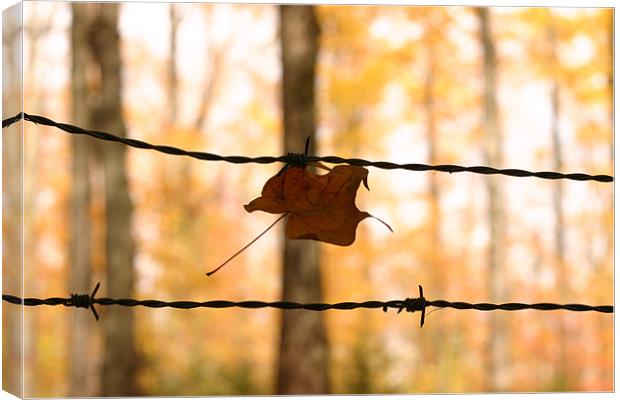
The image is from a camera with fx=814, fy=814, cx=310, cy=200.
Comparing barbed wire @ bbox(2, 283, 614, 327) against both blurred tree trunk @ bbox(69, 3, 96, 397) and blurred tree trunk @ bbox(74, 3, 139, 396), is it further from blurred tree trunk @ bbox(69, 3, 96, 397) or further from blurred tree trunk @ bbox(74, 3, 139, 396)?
blurred tree trunk @ bbox(69, 3, 96, 397)

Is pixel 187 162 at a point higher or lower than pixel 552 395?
higher

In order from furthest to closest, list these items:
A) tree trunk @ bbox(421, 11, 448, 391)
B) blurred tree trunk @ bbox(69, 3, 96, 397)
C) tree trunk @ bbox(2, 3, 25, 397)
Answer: tree trunk @ bbox(421, 11, 448, 391)
blurred tree trunk @ bbox(69, 3, 96, 397)
tree trunk @ bbox(2, 3, 25, 397)

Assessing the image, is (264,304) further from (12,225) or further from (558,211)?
(558,211)

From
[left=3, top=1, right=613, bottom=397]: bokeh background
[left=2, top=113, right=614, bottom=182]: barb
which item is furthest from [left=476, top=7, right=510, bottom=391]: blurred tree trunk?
[left=2, top=113, right=614, bottom=182]: barb

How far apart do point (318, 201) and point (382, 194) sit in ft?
33.1

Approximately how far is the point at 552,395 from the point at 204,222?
33.6 ft

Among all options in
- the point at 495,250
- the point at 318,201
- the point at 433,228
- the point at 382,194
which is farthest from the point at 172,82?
the point at 318,201

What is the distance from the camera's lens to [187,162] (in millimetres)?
12445

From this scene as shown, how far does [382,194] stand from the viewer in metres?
11.4

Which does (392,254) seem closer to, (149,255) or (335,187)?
(149,255)

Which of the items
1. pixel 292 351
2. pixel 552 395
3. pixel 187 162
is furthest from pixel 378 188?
pixel 552 395

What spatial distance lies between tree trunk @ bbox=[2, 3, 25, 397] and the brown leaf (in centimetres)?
75

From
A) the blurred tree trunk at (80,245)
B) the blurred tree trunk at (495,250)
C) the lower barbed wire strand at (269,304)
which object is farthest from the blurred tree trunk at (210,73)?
the lower barbed wire strand at (269,304)

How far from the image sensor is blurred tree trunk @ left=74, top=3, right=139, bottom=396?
24.7 feet
